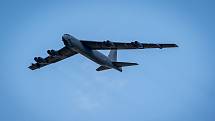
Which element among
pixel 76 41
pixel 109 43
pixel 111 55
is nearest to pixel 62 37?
pixel 76 41

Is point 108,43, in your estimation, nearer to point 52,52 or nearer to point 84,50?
point 84,50

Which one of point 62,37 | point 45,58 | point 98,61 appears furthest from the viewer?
point 45,58

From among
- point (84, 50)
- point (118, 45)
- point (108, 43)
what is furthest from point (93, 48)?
point (118, 45)

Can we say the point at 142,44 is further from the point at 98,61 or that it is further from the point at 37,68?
the point at 37,68

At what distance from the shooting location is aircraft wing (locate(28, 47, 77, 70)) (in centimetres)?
8365

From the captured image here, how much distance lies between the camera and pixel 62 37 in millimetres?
77062

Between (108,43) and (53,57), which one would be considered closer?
(108,43)

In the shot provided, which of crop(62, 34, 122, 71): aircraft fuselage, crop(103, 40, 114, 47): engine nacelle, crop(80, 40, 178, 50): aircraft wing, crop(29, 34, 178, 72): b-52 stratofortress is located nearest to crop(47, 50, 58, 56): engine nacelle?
crop(29, 34, 178, 72): b-52 stratofortress

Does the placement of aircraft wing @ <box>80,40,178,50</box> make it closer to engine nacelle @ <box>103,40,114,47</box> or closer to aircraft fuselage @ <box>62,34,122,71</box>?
engine nacelle @ <box>103,40,114,47</box>

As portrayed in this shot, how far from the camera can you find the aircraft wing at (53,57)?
274 feet

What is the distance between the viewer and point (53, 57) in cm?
8950

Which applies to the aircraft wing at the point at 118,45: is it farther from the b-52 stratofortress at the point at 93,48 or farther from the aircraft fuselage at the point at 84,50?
the aircraft fuselage at the point at 84,50

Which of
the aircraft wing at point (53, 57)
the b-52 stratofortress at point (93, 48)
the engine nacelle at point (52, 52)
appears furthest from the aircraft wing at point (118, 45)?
the engine nacelle at point (52, 52)

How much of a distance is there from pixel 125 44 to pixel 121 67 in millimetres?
7778
